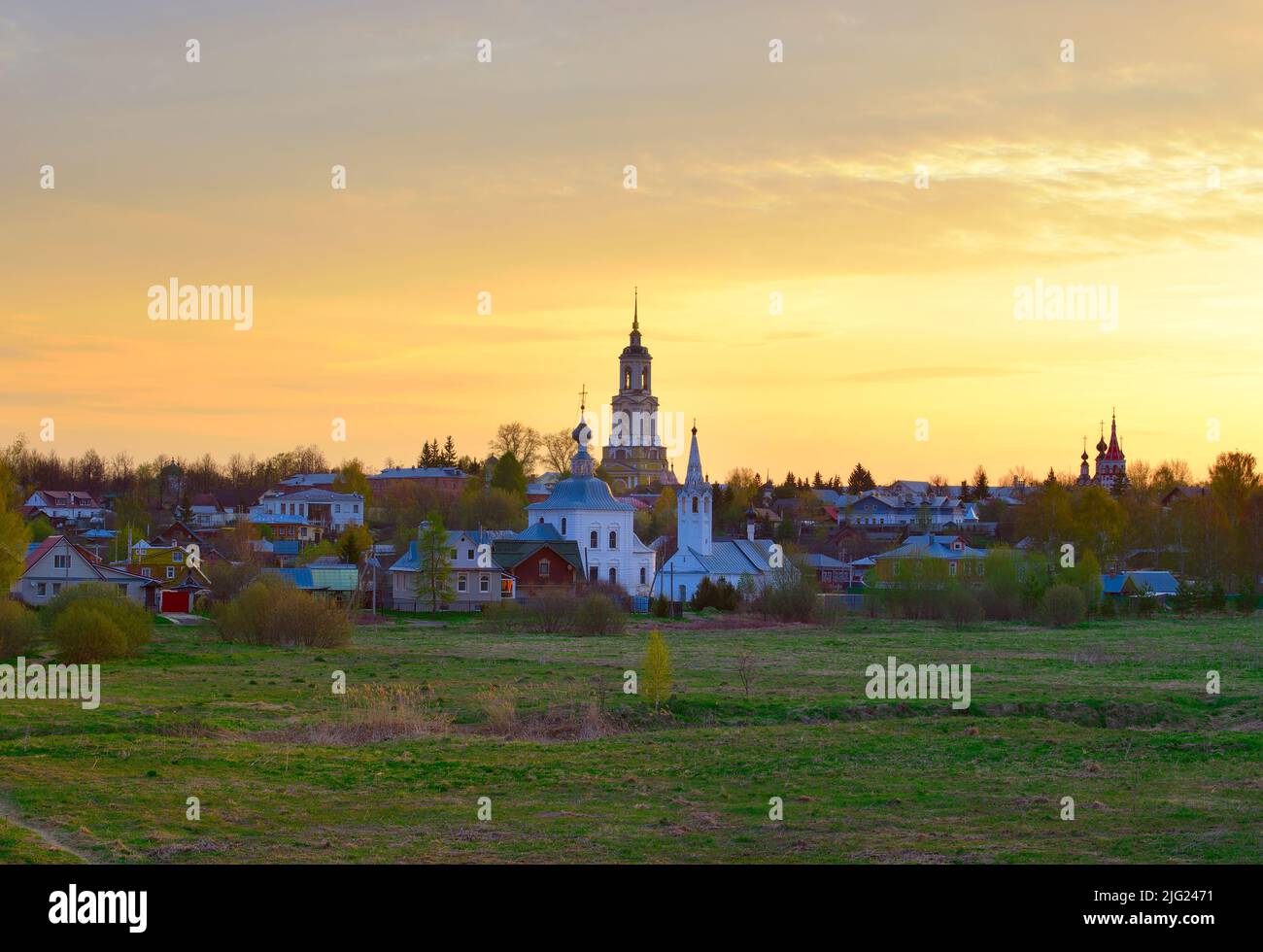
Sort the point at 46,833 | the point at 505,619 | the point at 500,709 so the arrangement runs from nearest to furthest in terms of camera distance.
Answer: the point at 46,833 < the point at 500,709 < the point at 505,619

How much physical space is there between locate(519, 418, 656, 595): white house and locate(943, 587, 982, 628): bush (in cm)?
2244

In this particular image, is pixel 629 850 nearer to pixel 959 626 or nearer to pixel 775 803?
pixel 775 803

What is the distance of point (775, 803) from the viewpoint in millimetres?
17016

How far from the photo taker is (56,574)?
5603 centimetres

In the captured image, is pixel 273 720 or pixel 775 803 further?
pixel 273 720

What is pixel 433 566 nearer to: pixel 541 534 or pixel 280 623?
pixel 541 534

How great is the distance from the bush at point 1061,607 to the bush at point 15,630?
35528 mm

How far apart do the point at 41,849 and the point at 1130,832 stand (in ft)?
36.2

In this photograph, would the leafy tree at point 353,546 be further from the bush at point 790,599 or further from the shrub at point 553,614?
the bush at point 790,599

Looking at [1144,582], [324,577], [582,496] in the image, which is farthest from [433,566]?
[1144,582]

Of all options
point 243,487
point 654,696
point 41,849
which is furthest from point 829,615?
point 243,487

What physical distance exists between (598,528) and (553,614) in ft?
84.6

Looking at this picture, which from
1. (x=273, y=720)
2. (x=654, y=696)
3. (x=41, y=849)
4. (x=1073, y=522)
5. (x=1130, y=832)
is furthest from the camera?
(x=1073, y=522)
